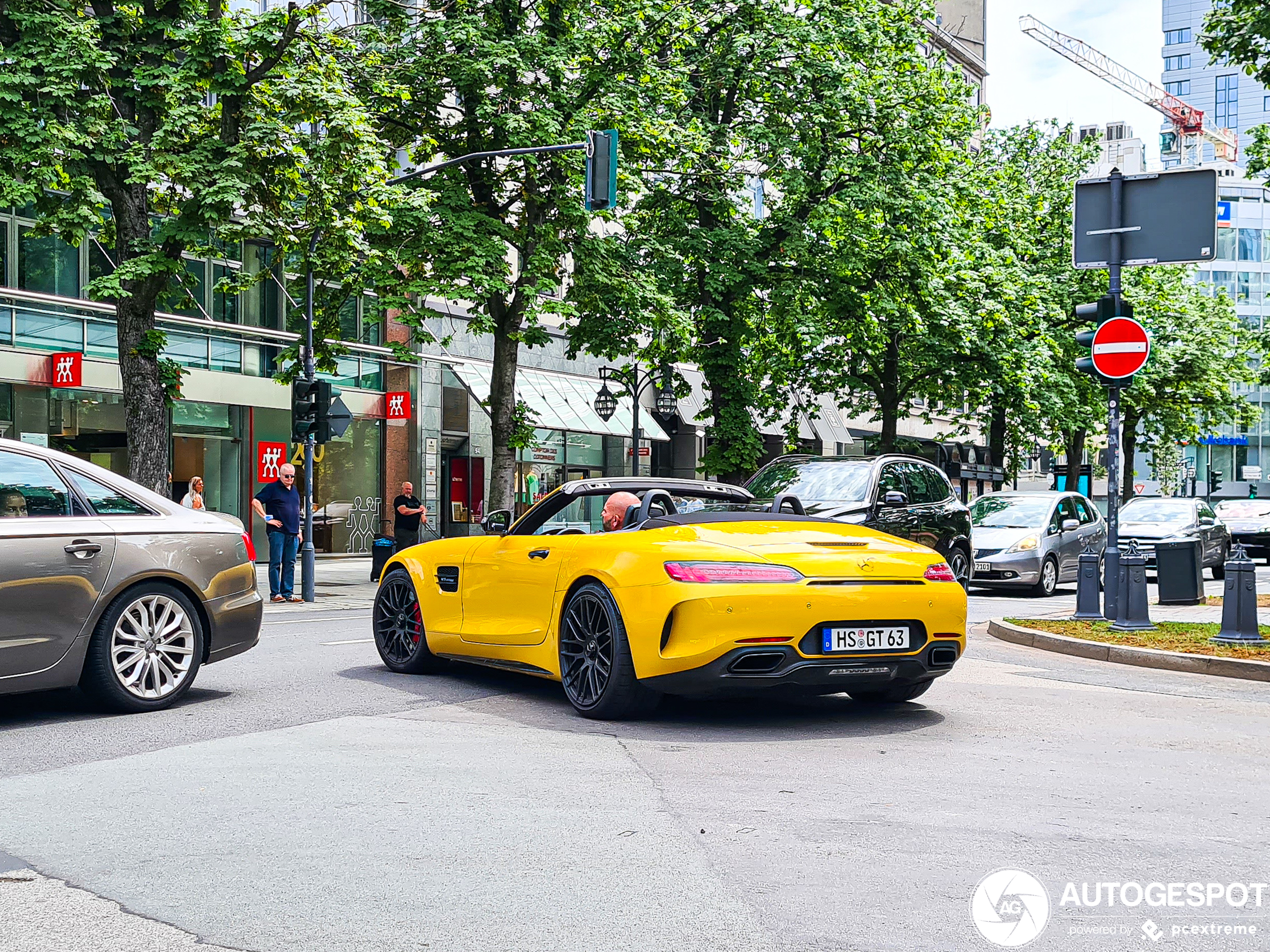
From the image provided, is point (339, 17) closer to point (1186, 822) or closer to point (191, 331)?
point (191, 331)

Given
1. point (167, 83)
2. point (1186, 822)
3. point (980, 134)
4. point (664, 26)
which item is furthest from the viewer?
point (980, 134)

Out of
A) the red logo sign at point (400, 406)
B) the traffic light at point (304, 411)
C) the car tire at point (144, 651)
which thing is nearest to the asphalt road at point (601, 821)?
the car tire at point (144, 651)

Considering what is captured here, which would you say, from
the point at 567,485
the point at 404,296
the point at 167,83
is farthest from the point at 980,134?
the point at 567,485

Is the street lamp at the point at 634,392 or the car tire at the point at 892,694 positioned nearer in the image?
the car tire at the point at 892,694

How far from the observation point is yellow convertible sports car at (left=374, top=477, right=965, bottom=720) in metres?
7.18

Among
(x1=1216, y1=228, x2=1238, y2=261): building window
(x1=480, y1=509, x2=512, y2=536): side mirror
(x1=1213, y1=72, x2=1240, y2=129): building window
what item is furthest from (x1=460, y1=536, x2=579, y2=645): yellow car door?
(x1=1213, y1=72, x2=1240, y2=129): building window

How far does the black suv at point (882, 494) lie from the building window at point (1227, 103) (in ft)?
533

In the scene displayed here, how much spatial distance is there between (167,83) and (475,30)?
→ 7018 mm

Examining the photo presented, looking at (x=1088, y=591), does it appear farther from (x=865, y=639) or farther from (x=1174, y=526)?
(x=1174, y=526)

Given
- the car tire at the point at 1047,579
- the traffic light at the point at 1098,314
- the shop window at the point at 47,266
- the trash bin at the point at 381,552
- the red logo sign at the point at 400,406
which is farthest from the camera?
the red logo sign at the point at 400,406

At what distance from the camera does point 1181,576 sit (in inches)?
642

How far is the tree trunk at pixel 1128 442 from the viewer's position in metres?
46.4

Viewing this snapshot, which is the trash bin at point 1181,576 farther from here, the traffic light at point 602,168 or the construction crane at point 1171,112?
the construction crane at point 1171,112

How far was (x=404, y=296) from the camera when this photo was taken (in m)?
21.8
